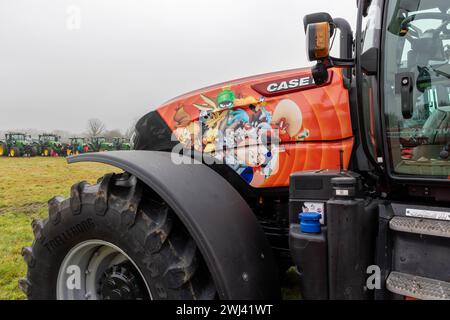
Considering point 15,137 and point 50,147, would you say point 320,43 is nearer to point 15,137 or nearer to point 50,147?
point 50,147

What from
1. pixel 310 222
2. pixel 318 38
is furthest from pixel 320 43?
pixel 310 222

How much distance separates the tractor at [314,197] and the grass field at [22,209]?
0.85 metres

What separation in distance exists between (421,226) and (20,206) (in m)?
9.24

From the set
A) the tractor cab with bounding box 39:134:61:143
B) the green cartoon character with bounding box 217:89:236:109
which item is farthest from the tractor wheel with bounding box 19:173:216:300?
the tractor cab with bounding box 39:134:61:143

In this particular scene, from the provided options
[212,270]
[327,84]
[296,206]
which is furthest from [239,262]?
[327,84]

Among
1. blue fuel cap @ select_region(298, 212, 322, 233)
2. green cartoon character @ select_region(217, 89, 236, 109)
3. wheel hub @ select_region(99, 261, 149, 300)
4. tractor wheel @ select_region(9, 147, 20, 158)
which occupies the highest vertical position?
green cartoon character @ select_region(217, 89, 236, 109)

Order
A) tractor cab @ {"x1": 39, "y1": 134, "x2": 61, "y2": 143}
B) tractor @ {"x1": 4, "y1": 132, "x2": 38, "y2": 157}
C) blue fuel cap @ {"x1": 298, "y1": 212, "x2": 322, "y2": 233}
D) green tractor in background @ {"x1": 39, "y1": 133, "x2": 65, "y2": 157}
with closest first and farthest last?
blue fuel cap @ {"x1": 298, "y1": 212, "x2": 322, "y2": 233}
tractor @ {"x1": 4, "y1": 132, "x2": 38, "y2": 157}
green tractor in background @ {"x1": 39, "y1": 133, "x2": 65, "y2": 157}
tractor cab @ {"x1": 39, "y1": 134, "x2": 61, "y2": 143}

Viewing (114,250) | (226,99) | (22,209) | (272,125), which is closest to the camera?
(114,250)

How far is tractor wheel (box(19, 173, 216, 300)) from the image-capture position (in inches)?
77.1

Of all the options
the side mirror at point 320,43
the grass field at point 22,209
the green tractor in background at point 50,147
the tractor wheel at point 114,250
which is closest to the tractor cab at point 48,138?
the green tractor in background at point 50,147

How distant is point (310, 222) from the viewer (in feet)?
6.33

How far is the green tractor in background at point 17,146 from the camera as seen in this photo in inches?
1005

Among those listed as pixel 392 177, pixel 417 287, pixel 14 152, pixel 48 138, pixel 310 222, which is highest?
pixel 48 138

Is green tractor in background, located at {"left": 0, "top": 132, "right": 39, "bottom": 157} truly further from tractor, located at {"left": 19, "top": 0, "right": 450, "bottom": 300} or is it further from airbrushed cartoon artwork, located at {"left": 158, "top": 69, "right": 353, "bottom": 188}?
airbrushed cartoon artwork, located at {"left": 158, "top": 69, "right": 353, "bottom": 188}
